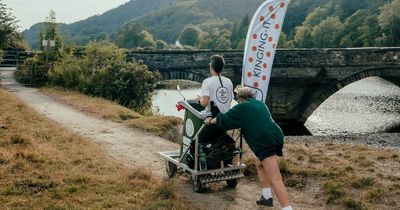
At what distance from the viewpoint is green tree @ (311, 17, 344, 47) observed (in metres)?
68.1

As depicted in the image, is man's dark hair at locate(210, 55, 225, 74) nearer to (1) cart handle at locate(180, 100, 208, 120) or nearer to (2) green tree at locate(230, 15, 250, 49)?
(1) cart handle at locate(180, 100, 208, 120)

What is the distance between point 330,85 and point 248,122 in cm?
1940

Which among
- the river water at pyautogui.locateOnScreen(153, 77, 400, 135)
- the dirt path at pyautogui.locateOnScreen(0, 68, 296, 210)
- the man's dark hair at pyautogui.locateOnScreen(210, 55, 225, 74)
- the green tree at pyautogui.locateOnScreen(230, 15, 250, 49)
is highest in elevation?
the green tree at pyautogui.locateOnScreen(230, 15, 250, 49)

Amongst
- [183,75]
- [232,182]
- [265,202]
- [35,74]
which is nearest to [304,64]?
[183,75]

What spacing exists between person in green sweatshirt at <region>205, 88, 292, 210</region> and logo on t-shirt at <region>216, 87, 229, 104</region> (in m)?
0.51

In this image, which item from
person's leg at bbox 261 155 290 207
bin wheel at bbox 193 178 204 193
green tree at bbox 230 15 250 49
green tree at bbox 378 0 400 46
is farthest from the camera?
green tree at bbox 230 15 250 49

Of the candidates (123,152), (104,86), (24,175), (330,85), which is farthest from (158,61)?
(24,175)

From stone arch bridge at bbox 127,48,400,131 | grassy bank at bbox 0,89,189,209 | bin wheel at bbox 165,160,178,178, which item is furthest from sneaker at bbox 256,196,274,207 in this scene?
stone arch bridge at bbox 127,48,400,131

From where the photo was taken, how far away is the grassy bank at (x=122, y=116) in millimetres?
11820

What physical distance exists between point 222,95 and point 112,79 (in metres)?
12.3

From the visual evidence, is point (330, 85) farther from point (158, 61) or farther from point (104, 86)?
point (104, 86)

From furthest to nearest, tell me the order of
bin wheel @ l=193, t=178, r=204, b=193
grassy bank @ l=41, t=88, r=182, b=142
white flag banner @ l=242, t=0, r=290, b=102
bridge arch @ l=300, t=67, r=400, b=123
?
bridge arch @ l=300, t=67, r=400, b=123
grassy bank @ l=41, t=88, r=182, b=142
white flag banner @ l=242, t=0, r=290, b=102
bin wheel @ l=193, t=178, r=204, b=193

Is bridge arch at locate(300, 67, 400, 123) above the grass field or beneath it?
above

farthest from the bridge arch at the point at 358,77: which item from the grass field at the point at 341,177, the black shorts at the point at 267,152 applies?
the black shorts at the point at 267,152
